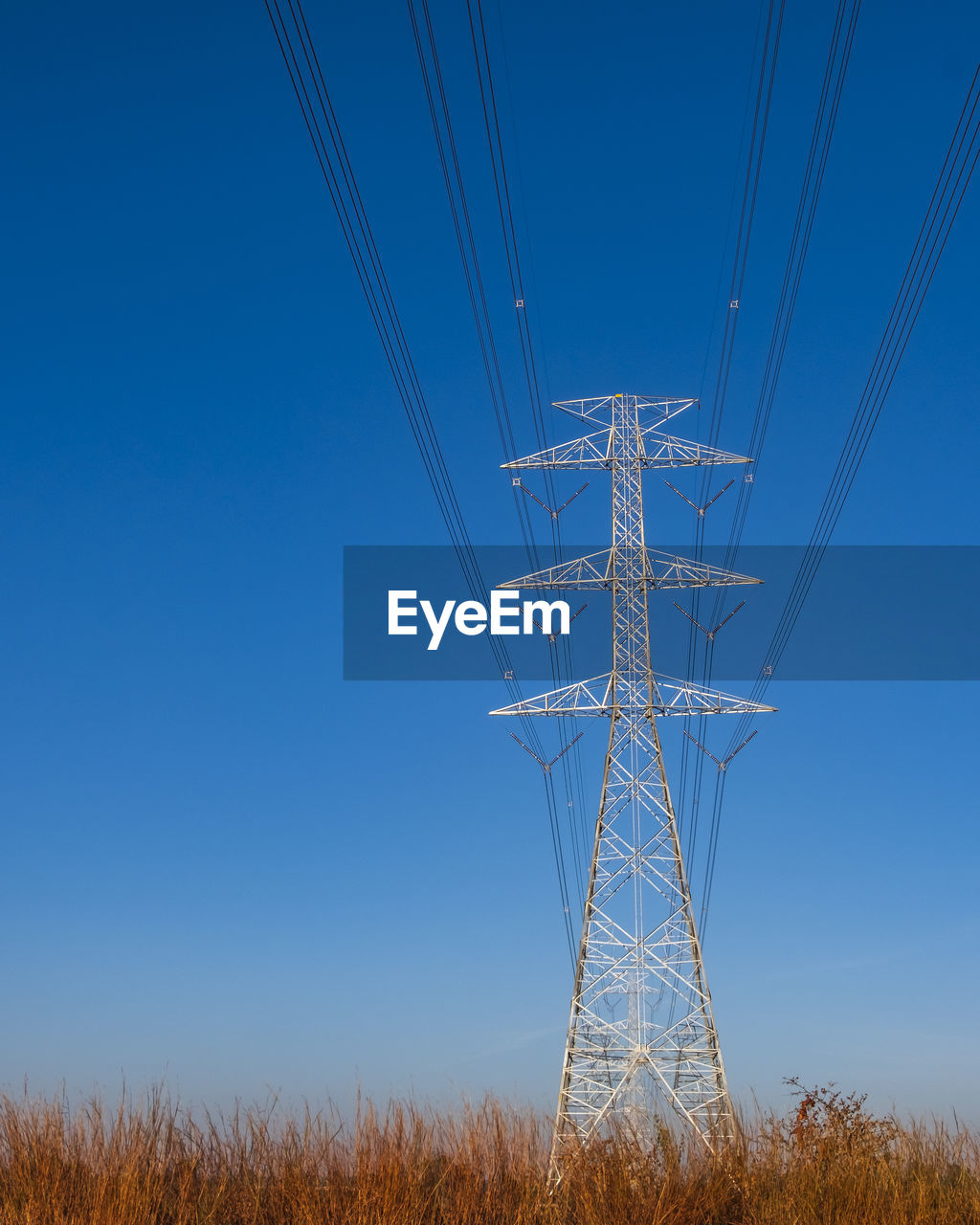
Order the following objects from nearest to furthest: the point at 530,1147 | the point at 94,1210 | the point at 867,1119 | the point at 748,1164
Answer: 1. the point at 94,1210
2. the point at 530,1147
3. the point at 748,1164
4. the point at 867,1119

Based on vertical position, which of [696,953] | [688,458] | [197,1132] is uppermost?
[688,458]

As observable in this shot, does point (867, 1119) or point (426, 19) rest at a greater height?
point (426, 19)

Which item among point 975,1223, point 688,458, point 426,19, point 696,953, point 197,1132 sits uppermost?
Answer: point 688,458

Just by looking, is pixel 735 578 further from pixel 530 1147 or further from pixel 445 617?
pixel 530 1147

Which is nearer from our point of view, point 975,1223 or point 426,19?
point 426,19

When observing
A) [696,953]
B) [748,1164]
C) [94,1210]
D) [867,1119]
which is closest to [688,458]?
[696,953]

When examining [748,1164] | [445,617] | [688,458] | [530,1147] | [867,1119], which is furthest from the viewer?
[688,458]

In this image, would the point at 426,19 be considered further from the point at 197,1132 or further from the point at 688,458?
the point at 688,458

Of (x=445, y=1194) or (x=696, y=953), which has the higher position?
(x=696, y=953)

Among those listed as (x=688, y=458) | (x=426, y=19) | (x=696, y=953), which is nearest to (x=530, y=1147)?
(x=426, y=19)

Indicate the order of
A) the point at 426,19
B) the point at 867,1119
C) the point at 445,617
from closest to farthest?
the point at 426,19
the point at 867,1119
the point at 445,617
